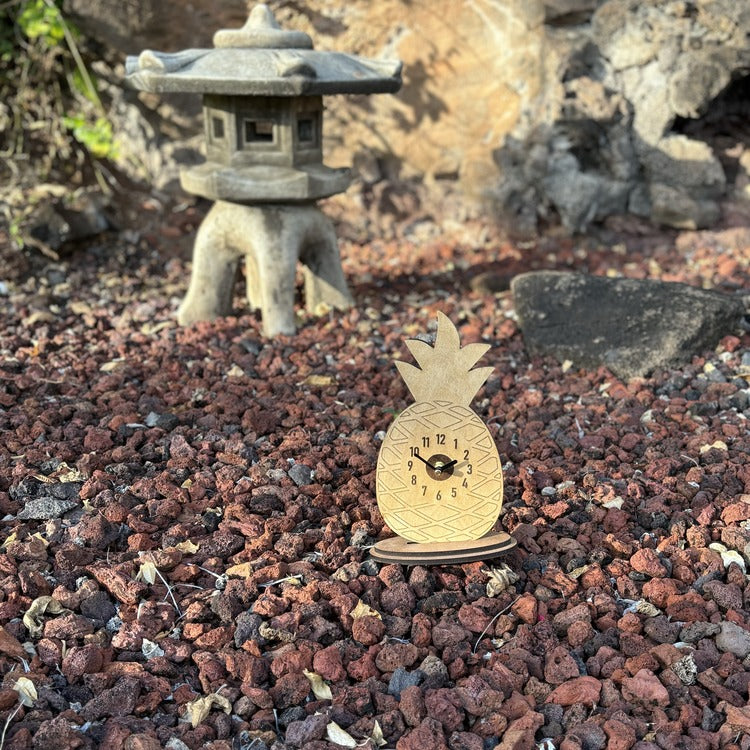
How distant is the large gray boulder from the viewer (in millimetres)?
3479

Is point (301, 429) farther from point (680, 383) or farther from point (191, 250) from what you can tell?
point (191, 250)

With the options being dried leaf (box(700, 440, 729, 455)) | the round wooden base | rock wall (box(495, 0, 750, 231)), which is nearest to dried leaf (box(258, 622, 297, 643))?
the round wooden base

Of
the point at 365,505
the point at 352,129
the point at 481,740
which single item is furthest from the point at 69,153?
the point at 481,740

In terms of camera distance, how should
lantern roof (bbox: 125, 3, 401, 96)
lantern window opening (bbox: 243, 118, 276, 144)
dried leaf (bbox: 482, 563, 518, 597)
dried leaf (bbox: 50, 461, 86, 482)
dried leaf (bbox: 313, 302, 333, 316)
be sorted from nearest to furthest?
dried leaf (bbox: 482, 563, 518, 597) < dried leaf (bbox: 50, 461, 86, 482) < lantern roof (bbox: 125, 3, 401, 96) < lantern window opening (bbox: 243, 118, 276, 144) < dried leaf (bbox: 313, 302, 333, 316)

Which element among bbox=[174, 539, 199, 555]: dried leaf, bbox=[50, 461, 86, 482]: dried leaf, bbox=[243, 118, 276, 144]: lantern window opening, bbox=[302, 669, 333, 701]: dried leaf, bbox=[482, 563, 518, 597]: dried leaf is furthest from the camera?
bbox=[243, 118, 276, 144]: lantern window opening

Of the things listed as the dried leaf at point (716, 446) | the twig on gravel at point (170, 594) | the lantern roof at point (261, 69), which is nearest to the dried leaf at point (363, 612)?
the twig on gravel at point (170, 594)

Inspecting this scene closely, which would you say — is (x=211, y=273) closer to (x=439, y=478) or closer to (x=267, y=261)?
(x=267, y=261)

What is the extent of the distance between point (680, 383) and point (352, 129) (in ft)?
9.77

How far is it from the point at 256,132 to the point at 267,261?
24.6 inches

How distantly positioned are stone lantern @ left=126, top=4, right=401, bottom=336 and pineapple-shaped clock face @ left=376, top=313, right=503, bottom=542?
5.48ft

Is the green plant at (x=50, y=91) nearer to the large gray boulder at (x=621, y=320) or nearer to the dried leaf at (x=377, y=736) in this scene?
the large gray boulder at (x=621, y=320)

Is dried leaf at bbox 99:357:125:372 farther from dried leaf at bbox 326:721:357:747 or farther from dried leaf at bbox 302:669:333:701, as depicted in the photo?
dried leaf at bbox 326:721:357:747

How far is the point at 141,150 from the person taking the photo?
543 cm

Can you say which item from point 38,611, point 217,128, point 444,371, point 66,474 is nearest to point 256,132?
point 217,128
